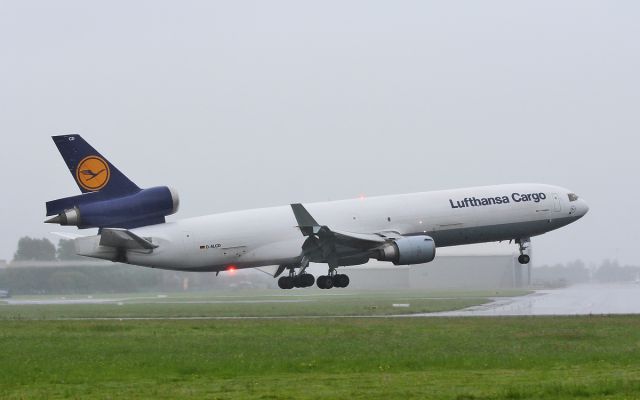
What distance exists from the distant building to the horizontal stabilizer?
257 ft

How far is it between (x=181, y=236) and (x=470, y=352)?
2358 cm

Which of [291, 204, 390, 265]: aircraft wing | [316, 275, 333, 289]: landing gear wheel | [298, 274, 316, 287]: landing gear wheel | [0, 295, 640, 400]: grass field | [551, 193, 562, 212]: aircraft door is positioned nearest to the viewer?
[0, 295, 640, 400]: grass field

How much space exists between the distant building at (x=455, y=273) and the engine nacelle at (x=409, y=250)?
239ft

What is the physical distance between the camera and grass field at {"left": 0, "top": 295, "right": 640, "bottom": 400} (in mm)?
24906

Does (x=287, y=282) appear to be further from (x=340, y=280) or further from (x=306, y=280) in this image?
(x=340, y=280)

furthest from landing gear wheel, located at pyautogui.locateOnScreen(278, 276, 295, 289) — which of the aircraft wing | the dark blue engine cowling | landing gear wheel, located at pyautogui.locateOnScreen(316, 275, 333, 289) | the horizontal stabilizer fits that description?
the horizontal stabilizer

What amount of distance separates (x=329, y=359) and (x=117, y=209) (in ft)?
78.2

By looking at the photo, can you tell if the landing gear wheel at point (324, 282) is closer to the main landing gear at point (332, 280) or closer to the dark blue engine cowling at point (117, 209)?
the main landing gear at point (332, 280)

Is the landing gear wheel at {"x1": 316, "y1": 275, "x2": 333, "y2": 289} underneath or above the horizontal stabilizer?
underneath

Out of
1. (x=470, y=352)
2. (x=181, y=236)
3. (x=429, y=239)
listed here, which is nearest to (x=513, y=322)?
(x=429, y=239)

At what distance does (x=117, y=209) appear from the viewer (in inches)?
2094

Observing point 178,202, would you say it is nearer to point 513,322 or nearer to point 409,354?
point 513,322

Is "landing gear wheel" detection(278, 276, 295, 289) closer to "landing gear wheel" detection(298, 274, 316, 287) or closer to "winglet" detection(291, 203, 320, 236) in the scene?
"landing gear wheel" detection(298, 274, 316, 287)

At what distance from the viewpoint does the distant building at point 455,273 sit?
5143 inches
